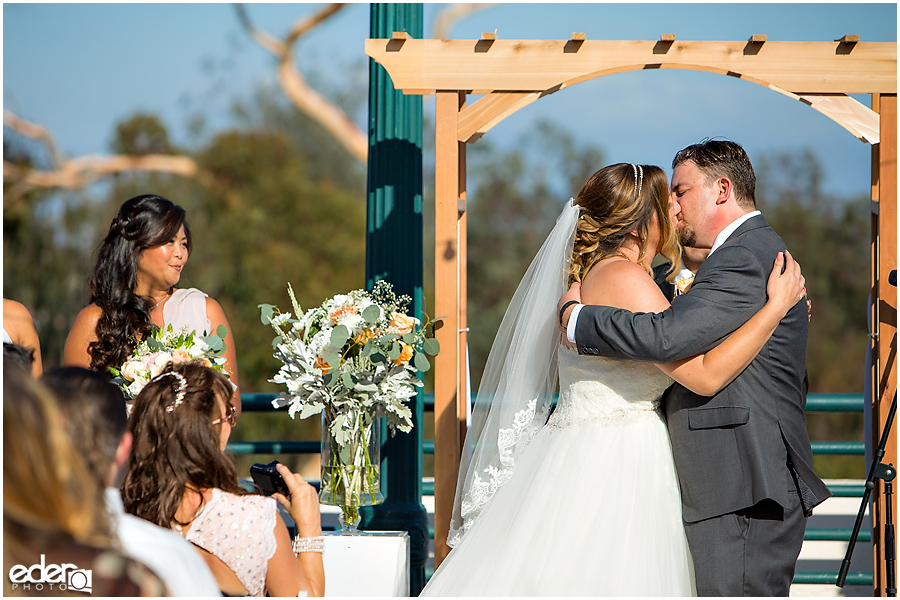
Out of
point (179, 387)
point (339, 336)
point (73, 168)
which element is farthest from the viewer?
point (73, 168)

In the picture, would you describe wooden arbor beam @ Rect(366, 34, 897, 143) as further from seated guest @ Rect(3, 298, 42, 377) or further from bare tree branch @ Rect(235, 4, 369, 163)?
bare tree branch @ Rect(235, 4, 369, 163)

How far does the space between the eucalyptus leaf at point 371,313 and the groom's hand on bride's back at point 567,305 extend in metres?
0.66

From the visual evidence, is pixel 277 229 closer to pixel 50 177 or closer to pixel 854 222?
pixel 50 177

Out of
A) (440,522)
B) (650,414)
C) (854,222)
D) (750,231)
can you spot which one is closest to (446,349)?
(440,522)

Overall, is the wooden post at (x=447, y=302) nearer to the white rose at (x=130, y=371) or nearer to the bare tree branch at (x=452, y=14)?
the white rose at (x=130, y=371)

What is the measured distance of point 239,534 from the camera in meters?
2.13

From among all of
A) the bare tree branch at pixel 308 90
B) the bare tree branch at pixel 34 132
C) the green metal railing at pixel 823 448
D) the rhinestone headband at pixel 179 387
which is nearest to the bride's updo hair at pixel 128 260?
the green metal railing at pixel 823 448

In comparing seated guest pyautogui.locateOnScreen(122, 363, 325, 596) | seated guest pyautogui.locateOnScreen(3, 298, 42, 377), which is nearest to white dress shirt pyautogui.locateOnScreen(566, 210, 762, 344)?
seated guest pyautogui.locateOnScreen(122, 363, 325, 596)

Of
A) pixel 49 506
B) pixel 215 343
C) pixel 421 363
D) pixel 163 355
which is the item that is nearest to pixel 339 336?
pixel 421 363

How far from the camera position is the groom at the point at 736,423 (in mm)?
2430

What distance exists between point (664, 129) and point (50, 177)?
10.7 m

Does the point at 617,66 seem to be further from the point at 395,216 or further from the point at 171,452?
the point at 171,452

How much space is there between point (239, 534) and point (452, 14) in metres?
15.1

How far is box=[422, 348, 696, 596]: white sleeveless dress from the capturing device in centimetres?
248
